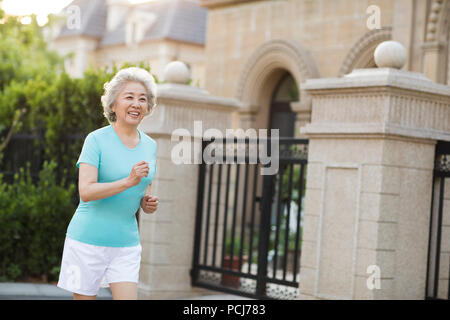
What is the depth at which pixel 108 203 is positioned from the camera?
12.5 ft

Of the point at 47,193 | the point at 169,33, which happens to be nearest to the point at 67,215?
the point at 47,193

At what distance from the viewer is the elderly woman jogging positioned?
12.4ft

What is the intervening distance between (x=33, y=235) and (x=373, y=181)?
4.43 m

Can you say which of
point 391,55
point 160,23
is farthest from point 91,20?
point 391,55

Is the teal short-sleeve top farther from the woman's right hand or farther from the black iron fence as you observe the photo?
the black iron fence

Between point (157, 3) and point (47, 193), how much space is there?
88.7ft

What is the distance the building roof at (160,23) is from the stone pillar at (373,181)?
25.2 metres

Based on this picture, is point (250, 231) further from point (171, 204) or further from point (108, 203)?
point (108, 203)

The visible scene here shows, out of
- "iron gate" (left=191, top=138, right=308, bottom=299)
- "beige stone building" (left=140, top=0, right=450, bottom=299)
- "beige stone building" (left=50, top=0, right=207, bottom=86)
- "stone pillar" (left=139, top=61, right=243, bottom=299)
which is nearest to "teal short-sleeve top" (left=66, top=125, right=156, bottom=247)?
"beige stone building" (left=140, top=0, right=450, bottom=299)

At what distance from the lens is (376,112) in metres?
6.31

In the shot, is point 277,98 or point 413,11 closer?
point 413,11

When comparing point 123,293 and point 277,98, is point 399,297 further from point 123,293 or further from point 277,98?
point 277,98

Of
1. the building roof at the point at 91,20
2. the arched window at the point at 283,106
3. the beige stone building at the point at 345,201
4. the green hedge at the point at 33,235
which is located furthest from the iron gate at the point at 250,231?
the building roof at the point at 91,20

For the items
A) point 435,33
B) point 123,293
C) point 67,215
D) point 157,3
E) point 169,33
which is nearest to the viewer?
point 123,293
